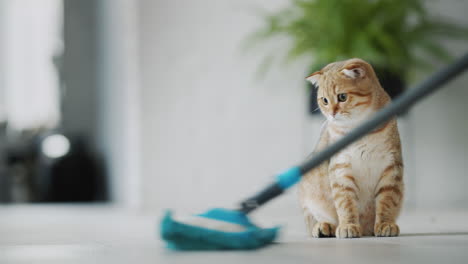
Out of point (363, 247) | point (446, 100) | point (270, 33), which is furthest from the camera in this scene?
point (446, 100)

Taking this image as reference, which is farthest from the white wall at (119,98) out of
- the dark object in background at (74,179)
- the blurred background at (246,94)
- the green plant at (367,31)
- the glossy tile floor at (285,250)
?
the glossy tile floor at (285,250)

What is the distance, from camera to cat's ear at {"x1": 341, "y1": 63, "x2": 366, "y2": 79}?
84cm

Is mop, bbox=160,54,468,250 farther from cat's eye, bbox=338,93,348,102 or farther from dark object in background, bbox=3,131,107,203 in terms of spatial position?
dark object in background, bbox=3,131,107,203

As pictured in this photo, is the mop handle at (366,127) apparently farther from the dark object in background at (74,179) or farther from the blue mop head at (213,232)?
the dark object in background at (74,179)

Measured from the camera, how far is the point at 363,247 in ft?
2.56

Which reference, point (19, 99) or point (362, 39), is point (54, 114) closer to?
point (19, 99)

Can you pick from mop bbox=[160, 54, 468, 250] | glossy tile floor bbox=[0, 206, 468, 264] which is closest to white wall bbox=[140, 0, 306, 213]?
glossy tile floor bbox=[0, 206, 468, 264]

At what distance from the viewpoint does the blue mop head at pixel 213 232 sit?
76cm

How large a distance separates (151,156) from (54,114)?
1.91 meters

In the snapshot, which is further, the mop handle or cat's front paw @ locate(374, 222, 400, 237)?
cat's front paw @ locate(374, 222, 400, 237)

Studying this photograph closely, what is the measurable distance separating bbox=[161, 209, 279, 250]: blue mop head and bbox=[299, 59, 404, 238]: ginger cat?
0.47ft

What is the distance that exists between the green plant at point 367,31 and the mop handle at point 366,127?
3.13ft

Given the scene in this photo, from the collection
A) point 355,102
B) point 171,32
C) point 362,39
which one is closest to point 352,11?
point 362,39

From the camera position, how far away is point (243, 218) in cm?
79
